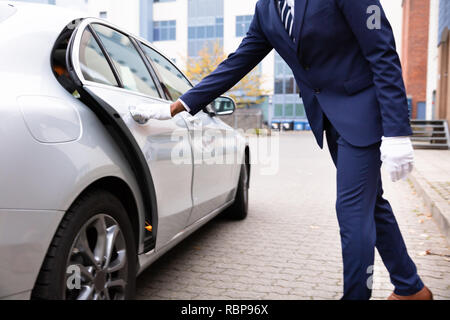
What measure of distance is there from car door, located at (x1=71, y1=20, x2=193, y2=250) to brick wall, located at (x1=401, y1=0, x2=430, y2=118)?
→ 107ft

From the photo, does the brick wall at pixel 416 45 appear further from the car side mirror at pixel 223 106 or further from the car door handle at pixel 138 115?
the car door handle at pixel 138 115

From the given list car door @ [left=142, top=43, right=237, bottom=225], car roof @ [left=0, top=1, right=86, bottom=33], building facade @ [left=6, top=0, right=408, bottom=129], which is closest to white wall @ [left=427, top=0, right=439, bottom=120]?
building facade @ [left=6, top=0, right=408, bottom=129]

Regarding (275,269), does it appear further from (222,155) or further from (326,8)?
(326,8)

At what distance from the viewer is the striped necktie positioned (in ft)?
7.30

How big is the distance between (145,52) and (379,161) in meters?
1.96

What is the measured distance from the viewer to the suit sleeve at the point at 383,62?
197cm

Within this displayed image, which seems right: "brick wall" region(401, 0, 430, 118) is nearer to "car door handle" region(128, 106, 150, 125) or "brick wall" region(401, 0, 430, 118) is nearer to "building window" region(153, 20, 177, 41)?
"building window" region(153, 20, 177, 41)

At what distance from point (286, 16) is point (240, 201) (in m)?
3.32

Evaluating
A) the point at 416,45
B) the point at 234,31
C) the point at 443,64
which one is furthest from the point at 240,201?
the point at 234,31

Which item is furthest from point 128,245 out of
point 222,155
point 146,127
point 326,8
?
point 222,155

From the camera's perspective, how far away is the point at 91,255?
207 cm

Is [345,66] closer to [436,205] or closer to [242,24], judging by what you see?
[436,205]

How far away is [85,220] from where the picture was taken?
1975 mm

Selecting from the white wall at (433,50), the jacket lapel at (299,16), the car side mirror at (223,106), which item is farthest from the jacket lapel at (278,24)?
the white wall at (433,50)
